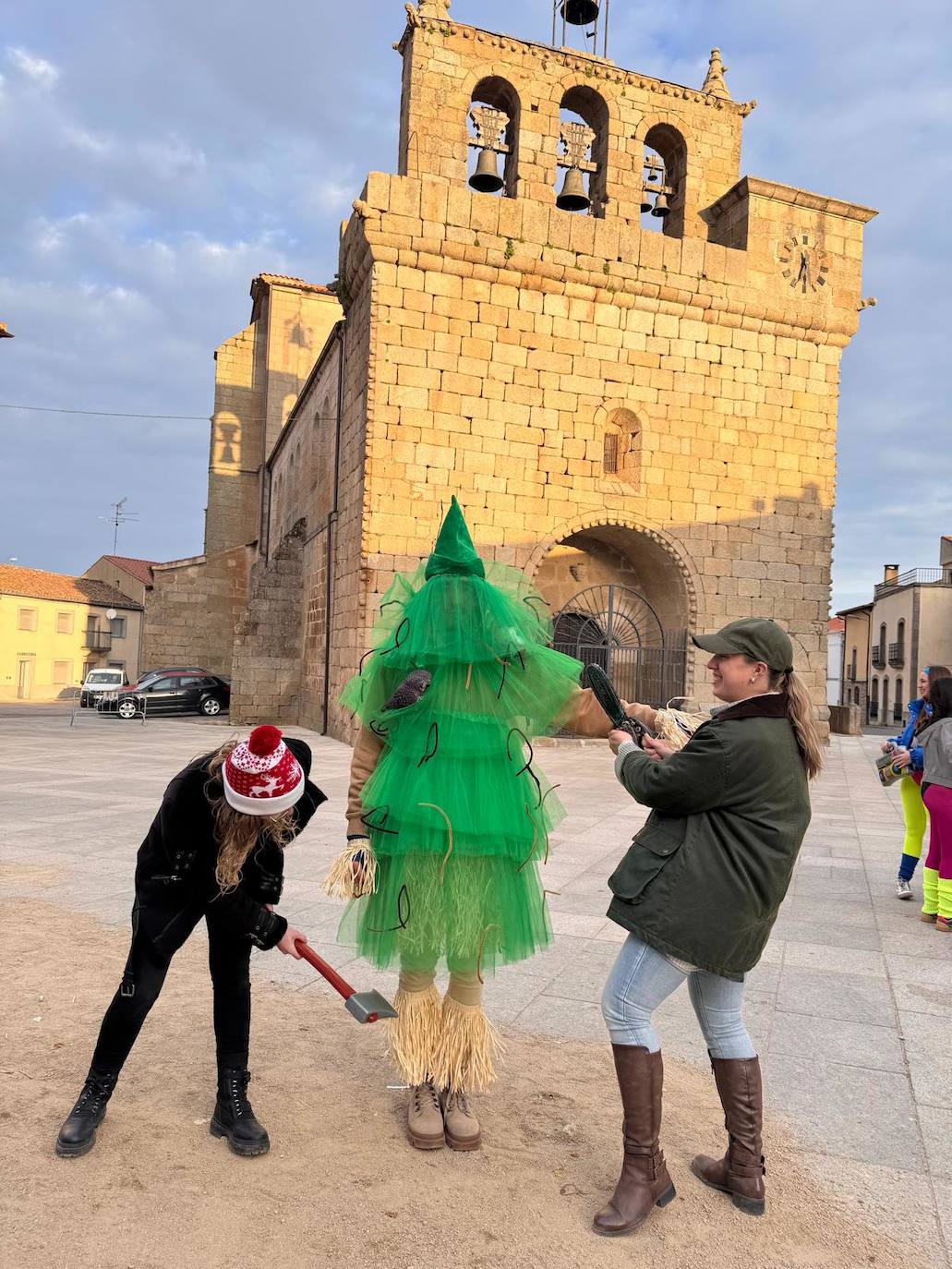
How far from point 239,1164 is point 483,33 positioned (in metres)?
15.6

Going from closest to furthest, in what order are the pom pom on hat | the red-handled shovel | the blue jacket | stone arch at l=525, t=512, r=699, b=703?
1. the pom pom on hat
2. the red-handled shovel
3. the blue jacket
4. stone arch at l=525, t=512, r=699, b=703

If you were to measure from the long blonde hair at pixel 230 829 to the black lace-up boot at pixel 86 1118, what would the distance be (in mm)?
700

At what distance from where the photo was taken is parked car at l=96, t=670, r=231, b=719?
22.5 meters

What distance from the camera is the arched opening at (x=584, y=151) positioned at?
46.6 feet

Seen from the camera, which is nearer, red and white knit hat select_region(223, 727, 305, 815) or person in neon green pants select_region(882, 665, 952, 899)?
red and white knit hat select_region(223, 727, 305, 815)

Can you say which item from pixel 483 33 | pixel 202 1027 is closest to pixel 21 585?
pixel 483 33

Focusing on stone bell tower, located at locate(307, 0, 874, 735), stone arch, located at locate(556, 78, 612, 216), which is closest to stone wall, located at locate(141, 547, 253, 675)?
stone bell tower, located at locate(307, 0, 874, 735)

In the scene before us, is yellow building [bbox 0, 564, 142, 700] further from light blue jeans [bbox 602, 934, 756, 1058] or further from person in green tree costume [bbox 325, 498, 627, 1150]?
light blue jeans [bbox 602, 934, 756, 1058]

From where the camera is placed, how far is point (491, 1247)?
218 centimetres

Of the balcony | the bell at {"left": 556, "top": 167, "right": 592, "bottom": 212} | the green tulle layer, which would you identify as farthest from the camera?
the balcony

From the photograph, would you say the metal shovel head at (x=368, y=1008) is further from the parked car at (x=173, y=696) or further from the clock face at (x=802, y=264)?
the parked car at (x=173, y=696)

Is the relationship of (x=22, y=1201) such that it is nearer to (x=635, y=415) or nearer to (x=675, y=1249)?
(x=675, y=1249)

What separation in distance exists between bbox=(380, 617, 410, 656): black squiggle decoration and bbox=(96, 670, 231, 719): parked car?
20.6 meters

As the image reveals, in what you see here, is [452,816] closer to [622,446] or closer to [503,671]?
[503,671]
